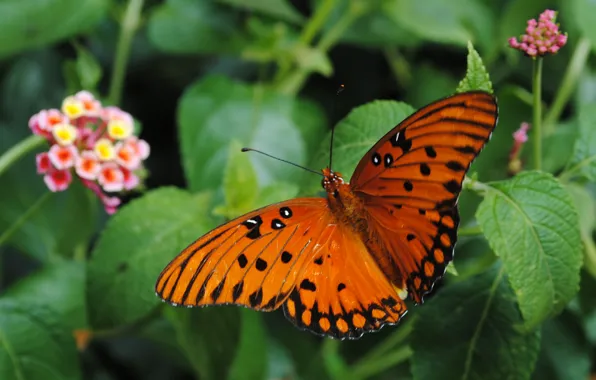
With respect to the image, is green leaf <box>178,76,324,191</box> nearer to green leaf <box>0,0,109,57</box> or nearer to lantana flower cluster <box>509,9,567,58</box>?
green leaf <box>0,0,109,57</box>

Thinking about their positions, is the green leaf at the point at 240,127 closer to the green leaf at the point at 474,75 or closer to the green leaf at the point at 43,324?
the green leaf at the point at 43,324

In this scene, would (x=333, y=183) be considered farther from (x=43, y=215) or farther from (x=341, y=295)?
(x=43, y=215)

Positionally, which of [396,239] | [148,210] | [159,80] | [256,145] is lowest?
[396,239]

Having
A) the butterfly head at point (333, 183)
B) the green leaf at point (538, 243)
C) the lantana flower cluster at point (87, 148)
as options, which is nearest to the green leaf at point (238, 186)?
the lantana flower cluster at point (87, 148)

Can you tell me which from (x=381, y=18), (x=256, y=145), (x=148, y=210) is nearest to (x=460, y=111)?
(x=148, y=210)

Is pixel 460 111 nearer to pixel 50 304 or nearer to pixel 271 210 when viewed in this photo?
pixel 271 210

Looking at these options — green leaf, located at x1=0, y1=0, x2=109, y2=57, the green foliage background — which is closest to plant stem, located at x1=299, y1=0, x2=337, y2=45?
the green foliage background
